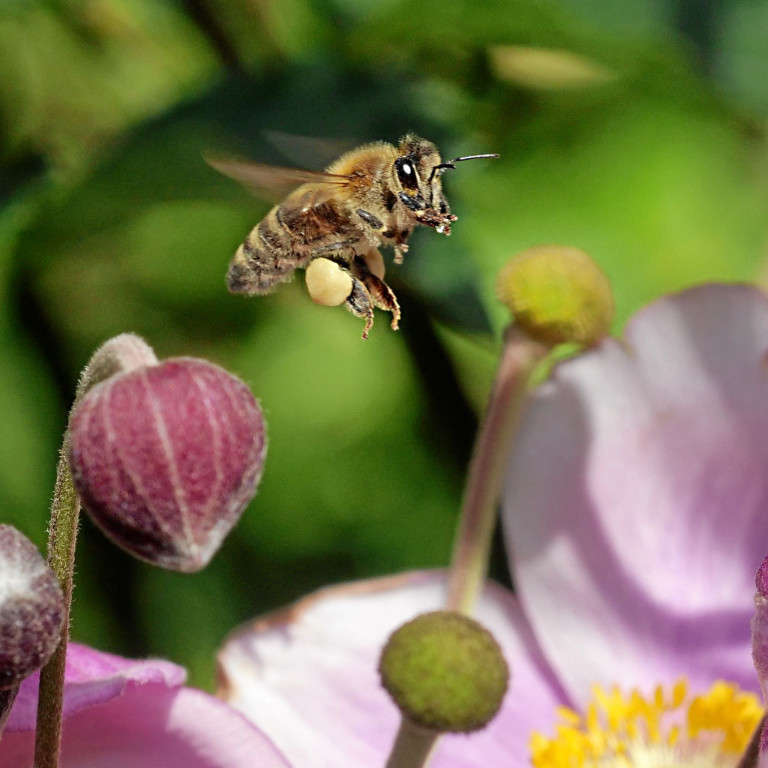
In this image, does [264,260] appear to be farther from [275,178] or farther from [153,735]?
[153,735]

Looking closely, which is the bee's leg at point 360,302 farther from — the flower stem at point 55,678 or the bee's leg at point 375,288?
the flower stem at point 55,678

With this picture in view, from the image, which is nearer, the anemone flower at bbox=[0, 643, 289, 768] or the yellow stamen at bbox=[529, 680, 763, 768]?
the anemone flower at bbox=[0, 643, 289, 768]

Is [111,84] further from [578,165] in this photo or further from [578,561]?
[578,561]

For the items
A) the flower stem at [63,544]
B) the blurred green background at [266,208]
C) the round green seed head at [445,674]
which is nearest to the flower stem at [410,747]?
the round green seed head at [445,674]

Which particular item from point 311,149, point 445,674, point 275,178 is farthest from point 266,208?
point 445,674

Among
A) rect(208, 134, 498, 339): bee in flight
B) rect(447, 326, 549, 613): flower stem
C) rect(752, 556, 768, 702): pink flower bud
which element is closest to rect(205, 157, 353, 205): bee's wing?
rect(208, 134, 498, 339): bee in flight

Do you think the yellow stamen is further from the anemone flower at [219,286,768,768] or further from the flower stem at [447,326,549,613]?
the flower stem at [447,326,549,613]
